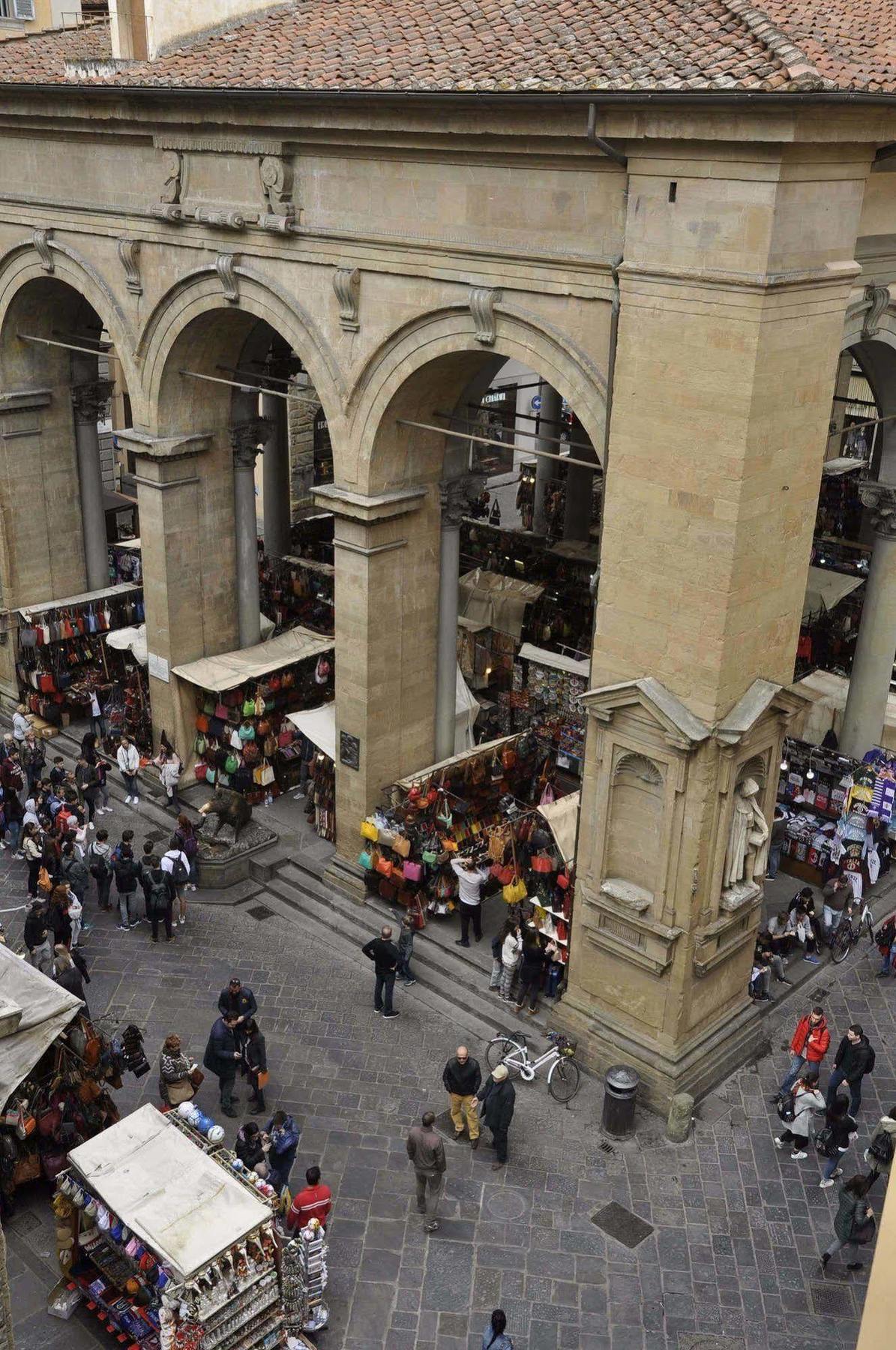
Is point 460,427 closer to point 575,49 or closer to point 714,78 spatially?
point 575,49

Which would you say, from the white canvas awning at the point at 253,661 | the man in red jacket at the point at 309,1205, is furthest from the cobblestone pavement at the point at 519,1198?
the white canvas awning at the point at 253,661

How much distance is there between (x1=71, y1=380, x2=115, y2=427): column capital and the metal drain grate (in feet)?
34.8

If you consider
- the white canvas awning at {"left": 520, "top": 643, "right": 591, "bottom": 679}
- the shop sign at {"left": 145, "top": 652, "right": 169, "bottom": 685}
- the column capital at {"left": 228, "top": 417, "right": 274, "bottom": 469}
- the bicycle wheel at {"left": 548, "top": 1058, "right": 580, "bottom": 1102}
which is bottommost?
the bicycle wheel at {"left": 548, "top": 1058, "right": 580, "bottom": 1102}

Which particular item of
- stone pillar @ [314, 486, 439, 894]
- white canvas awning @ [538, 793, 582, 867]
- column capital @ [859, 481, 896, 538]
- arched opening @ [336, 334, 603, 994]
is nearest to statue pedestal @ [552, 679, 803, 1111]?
white canvas awning @ [538, 793, 582, 867]

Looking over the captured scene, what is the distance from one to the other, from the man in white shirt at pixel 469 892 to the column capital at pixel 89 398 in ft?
39.6

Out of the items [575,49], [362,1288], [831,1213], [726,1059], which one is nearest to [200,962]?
[362,1288]

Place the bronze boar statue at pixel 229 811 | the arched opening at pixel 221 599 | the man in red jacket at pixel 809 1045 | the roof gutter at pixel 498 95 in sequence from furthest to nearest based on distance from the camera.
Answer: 1. the arched opening at pixel 221 599
2. the bronze boar statue at pixel 229 811
3. the man in red jacket at pixel 809 1045
4. the roof gutter at pixel 498 95

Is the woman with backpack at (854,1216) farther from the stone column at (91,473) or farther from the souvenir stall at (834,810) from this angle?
the stone column at (91,473)

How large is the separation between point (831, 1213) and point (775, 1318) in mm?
1648

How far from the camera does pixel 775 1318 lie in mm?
12477

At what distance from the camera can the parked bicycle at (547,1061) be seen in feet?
50.2

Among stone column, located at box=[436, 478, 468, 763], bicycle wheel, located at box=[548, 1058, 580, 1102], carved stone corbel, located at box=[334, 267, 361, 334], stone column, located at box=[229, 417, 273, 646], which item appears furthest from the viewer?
stone column, located at box=[229, 417, 273, 646]

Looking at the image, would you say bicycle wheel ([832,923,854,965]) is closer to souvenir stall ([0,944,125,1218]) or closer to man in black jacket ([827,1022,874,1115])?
man in black jacket ([827,1022,874,1115])

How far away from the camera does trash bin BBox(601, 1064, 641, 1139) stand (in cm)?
1449
